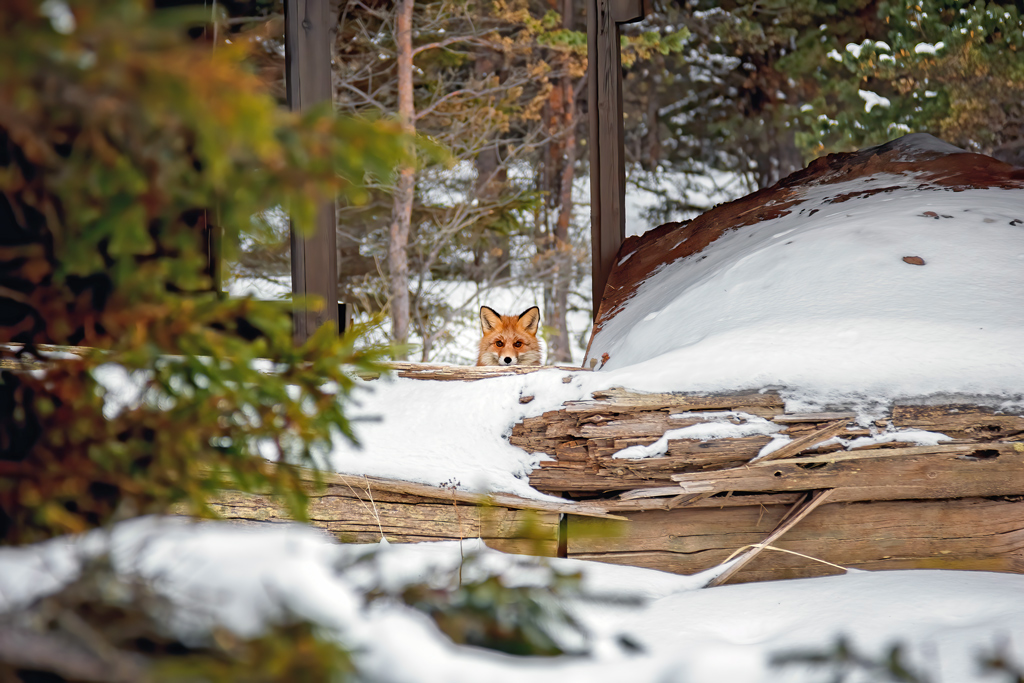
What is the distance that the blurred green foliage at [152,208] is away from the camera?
0.77 meters

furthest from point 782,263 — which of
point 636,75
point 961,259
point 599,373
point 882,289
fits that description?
point 636,75

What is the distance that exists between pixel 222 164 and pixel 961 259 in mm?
3445

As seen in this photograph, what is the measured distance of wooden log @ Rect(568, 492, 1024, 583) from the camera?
2820 mm

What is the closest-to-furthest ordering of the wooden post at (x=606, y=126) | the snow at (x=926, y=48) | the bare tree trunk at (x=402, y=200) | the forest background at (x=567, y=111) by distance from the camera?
the wooden post at (x=606, y=126) < the snow at (x=926, y=48) < the forest background at (x=567, y=111) < the bare tree trunk at (x=402, y=200)

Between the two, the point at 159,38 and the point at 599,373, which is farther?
the point at 599,373

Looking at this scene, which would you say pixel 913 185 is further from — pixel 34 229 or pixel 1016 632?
pixel 34 229

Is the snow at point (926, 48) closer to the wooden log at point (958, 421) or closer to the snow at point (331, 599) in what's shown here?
the wooden log at point (958, 421)

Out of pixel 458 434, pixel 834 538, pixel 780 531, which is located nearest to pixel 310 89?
pixel 458 434

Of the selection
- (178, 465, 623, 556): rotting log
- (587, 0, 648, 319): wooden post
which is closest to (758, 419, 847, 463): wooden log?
(178, 465, 623, 556): rotting log

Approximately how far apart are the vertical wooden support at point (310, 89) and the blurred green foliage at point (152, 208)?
2.60 meters

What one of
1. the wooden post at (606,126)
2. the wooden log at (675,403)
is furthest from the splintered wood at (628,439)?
the wooden post at (606,126)

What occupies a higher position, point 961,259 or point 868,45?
point 868,45

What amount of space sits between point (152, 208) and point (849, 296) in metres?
2.97

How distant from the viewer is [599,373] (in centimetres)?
304
